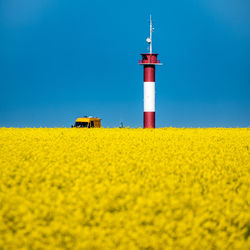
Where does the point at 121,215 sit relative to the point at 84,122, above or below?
below

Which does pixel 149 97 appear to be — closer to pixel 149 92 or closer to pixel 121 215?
pixel 149 92

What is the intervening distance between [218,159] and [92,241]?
336 inches

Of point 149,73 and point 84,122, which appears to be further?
point 149,73

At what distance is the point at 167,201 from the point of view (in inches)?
259

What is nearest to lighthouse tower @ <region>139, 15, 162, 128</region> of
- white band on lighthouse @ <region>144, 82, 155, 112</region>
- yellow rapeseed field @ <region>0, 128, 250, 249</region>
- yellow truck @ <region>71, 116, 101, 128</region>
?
white band on lighthouse @ <region>144, 82, 155, 112</region>

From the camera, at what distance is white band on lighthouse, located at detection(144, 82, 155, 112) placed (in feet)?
122

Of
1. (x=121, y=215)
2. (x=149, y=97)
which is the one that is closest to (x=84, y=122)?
(x=149, y=97)

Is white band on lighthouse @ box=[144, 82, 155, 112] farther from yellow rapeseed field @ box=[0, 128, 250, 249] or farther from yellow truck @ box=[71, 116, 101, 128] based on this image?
yellow rapeseed field @ box=[0, 128, 250, 249]

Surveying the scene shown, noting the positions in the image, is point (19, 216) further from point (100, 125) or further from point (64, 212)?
point (100, 125)

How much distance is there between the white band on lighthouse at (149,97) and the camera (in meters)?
37.1

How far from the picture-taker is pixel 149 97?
37.1 metres

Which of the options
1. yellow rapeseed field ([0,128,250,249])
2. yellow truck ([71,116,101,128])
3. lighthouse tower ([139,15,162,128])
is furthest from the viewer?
lighthouse tower ([139,15,162,128])

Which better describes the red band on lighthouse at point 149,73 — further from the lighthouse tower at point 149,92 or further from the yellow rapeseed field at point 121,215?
the yellow rapeseed field at point 121,215

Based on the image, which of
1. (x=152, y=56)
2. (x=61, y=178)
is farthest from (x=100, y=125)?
(x=61, y=178)
